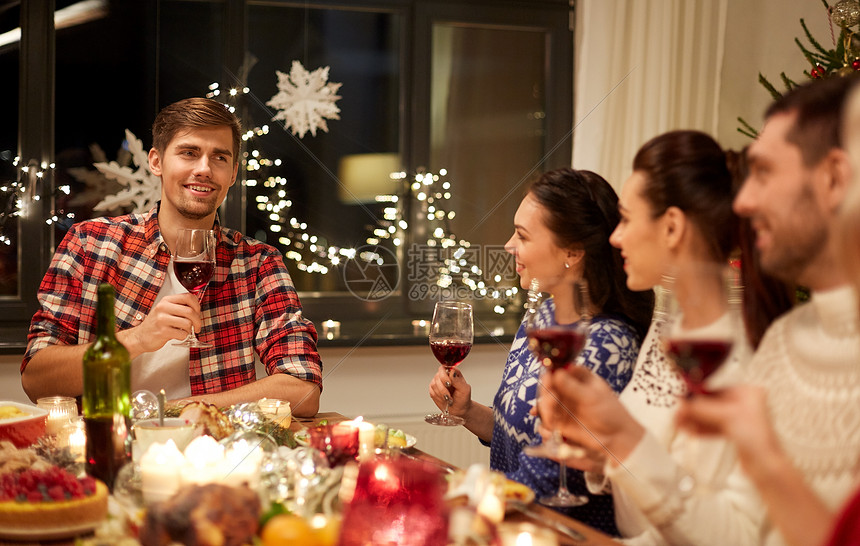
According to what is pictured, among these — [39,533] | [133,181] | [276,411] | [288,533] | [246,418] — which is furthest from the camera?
[133,181]

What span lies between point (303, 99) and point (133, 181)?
78cm

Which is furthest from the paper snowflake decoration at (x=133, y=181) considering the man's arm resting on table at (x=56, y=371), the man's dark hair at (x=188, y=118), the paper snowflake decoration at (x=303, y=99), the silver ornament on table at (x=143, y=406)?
the silver ornament on table at (x=143, y=406)

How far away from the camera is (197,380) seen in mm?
2250

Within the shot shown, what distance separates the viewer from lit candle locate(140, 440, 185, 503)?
106 centimetres

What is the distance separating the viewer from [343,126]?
3625 millimetres

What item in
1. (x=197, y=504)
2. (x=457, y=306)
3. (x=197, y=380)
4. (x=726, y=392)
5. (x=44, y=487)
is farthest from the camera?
(x=197, y=380)

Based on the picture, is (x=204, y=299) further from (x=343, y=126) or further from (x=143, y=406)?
(x=343, y=126)

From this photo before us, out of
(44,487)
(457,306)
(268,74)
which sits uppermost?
(268,74)

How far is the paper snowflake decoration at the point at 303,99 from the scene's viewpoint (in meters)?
3.49

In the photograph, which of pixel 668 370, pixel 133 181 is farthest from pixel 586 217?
pixel 133 181

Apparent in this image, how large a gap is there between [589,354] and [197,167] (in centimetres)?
132

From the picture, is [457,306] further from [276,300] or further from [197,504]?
[197,504]

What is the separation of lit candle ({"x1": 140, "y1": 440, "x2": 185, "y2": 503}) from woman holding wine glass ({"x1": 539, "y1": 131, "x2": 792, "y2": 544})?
49 centimetres

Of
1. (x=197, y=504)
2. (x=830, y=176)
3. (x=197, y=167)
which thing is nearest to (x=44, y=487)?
(x=197, y=504)
